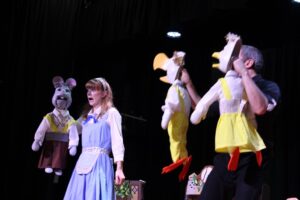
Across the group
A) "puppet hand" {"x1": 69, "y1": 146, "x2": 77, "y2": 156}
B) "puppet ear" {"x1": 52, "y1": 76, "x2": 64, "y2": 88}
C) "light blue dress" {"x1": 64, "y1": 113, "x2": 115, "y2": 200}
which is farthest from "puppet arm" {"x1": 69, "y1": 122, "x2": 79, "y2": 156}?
"light blue dress" {"x1": 64, "y1": 113, "x2": 115, "y2": 200}

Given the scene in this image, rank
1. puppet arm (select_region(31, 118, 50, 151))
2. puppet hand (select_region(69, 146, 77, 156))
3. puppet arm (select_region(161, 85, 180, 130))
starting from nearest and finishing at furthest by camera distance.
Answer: puppet arm (select_region(161, 85, 180, 130)) < puppet hand (select_region(69, 146, 77, 156)) < puppet arm (select_region(31, 118, 50, 151))

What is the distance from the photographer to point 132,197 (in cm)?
429

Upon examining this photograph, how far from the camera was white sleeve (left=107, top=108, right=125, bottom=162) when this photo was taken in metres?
2.93

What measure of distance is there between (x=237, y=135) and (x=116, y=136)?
889 mm

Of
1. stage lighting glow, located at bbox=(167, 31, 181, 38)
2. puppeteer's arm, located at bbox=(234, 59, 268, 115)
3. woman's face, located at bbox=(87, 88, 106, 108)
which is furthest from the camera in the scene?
stage lighting glow, located at bbox=(167, 31, 181, 38)

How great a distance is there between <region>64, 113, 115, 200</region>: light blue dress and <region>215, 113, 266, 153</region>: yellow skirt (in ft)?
2.85

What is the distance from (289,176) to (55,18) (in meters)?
2.69

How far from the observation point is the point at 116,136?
2955mm

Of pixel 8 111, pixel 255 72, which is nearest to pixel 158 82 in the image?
pixel 8 111

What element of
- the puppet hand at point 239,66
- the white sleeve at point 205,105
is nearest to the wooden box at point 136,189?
the white sleeve at point 205,105

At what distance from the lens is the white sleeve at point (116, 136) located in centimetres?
293

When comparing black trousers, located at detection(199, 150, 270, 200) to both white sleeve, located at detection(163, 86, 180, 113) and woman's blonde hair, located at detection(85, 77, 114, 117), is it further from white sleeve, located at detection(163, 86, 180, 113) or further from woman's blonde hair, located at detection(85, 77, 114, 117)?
woman's blonde hair, located at detection(85, 77, 114, 117)

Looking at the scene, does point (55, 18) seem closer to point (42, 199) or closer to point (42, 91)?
point (42, 91)

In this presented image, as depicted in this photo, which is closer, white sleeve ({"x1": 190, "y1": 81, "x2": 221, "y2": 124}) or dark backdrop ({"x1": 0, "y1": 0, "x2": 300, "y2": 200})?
white sleeve ({"x1": 190, "y1": 81, "x2": 221, "y2": 124})
